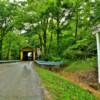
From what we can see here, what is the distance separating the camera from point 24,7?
4725cm

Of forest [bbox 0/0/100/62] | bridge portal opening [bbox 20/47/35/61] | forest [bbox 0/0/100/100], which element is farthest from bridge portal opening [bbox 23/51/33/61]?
forest [bbox 0/0/100/62]

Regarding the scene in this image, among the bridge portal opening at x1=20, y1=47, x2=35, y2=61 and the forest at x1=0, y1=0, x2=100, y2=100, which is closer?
the forest at x1=0, y1=0, x2=100, y2=100

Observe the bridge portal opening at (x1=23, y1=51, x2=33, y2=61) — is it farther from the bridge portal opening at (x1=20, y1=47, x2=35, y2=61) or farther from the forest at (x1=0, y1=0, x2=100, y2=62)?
the forest at (x1=0, y1=0, x2=100, y2=62)

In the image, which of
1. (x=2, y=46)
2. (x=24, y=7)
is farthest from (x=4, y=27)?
(x=24, y=7)

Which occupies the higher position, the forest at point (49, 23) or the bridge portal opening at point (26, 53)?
the forest at point (49, 23)

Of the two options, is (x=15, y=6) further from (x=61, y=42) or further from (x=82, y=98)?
(x=82, y=98)

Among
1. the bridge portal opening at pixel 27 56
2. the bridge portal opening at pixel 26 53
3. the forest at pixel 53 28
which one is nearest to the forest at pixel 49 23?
the forest at pixel 53 28

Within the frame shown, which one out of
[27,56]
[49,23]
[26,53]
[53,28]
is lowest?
[27,56]

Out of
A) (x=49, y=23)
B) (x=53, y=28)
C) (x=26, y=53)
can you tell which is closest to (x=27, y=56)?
(x=26, y=53)

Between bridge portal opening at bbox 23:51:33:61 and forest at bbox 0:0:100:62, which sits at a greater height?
forest at bbox 0:0:100:62

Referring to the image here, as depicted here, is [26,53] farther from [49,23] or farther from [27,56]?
[49,23]

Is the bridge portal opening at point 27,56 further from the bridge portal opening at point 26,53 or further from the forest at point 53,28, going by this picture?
the forest at point 53,28

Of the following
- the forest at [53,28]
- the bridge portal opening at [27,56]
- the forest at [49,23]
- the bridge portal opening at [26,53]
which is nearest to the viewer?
the forest at [53,28]

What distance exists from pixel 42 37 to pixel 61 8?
1086cm
